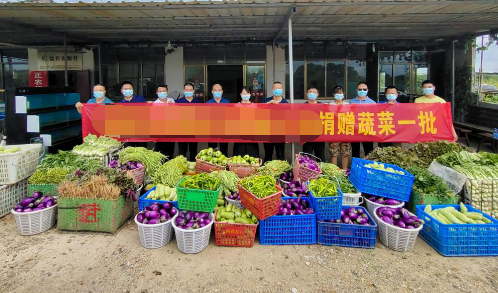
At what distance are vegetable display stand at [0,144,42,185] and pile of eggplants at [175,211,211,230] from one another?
2.65m

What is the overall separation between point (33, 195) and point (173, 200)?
1904 millimetres

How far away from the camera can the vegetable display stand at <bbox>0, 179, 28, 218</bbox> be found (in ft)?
15.1

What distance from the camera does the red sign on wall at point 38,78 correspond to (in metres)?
11.0

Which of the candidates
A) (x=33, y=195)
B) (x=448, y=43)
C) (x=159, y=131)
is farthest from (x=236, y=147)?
(x=448, y=43)

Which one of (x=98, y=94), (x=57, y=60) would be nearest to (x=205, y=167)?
(x=98, y=94)

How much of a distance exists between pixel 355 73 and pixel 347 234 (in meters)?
8.41

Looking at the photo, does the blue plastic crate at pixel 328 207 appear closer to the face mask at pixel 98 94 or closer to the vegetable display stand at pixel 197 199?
the vegetable display stand at pixel 197 199

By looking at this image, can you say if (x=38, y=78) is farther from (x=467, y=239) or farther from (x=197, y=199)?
(x=467, y=239)

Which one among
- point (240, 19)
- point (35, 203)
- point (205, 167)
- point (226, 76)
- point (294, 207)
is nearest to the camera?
point (294, 207)

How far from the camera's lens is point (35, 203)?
4230 millimetres

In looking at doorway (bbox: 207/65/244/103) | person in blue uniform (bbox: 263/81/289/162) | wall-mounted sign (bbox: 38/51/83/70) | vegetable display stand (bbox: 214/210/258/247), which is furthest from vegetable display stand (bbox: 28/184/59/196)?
wall-mounted sign (bbox: 38/51/83/70)

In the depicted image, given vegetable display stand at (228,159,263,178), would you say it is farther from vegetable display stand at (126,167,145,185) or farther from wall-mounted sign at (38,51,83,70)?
wall-mounted sign at (38,51,83,70)

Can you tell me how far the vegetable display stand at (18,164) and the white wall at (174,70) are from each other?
20.8 ft

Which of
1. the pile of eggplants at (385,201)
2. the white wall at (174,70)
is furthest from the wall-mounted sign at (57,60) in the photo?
the pile of eggplants at (385,201)
